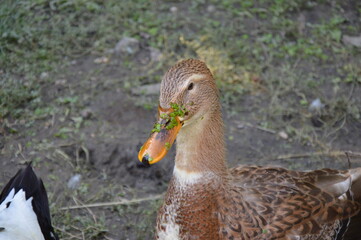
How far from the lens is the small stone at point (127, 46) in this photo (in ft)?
16.1

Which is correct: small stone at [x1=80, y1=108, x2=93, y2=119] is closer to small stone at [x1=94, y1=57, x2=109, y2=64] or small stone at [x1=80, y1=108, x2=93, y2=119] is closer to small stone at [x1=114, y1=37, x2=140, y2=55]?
Answer: small stone at [x1=94, y1=57, x2=109, y2=64]

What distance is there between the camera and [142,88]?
4.50m

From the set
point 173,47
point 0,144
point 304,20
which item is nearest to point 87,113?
point 0,144

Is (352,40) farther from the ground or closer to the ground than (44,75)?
closer to the ground

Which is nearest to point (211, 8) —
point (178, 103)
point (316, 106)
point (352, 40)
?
point (352, 40)

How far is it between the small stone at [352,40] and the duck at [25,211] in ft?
12.2

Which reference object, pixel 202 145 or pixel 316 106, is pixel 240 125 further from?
pixel 202 145

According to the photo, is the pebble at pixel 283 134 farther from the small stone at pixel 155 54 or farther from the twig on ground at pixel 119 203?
the small stone at pixel 155 54

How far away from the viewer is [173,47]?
16.3ft

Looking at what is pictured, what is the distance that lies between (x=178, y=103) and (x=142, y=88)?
2178mm

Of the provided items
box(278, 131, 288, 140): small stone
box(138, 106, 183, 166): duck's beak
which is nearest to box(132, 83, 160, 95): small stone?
box(278, 131, 288, 140): small stone

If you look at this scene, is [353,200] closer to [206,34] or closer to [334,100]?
[334,100]

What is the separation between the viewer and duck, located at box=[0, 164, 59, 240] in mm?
2795

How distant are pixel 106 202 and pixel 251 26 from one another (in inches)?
107
